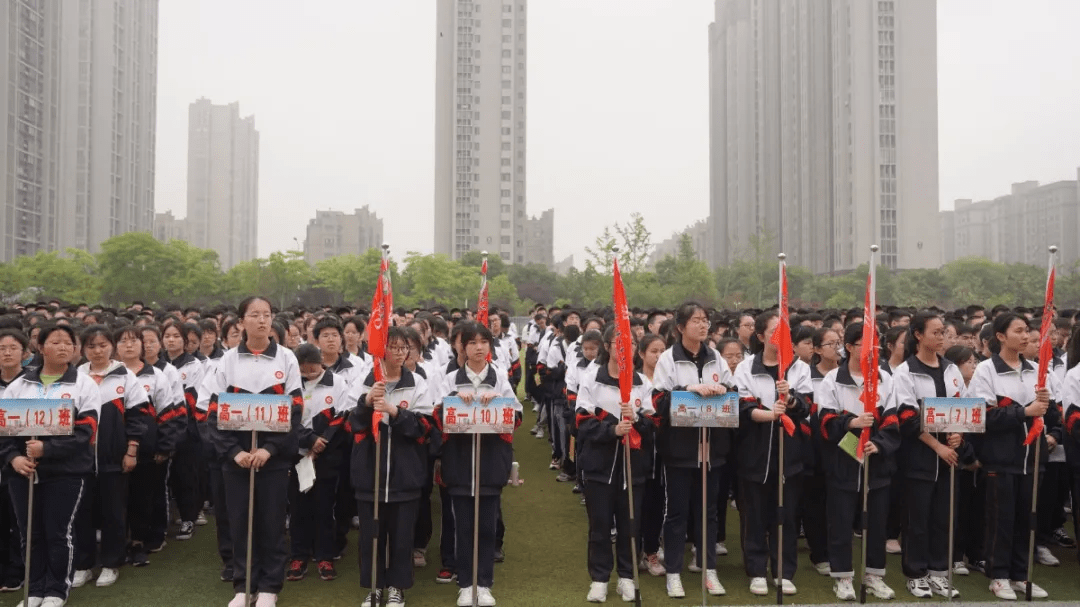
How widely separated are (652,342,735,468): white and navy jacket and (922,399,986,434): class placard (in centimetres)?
141

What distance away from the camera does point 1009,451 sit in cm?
600

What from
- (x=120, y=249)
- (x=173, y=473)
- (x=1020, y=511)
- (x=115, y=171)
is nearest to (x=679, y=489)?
(x=1020, y=511)

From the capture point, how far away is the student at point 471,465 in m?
5.79

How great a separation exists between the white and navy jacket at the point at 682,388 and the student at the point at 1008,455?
1954 mm

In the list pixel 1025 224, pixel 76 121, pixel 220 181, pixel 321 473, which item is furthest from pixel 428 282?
pixel 1025 224

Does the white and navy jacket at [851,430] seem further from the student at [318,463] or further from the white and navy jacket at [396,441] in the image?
the student at [318,463]

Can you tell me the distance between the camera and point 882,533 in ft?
19.9

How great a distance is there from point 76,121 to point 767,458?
215ft

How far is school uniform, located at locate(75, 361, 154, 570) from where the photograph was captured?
6020 millimetres

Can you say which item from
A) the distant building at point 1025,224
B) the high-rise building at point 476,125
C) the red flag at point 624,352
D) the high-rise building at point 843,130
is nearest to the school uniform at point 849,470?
the red flag at point 624,352

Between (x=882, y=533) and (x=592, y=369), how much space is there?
2530 millimetres

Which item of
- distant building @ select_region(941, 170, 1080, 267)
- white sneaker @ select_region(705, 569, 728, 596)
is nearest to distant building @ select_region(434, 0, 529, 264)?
distant building @ select_region(941, 170, 1080, 267)

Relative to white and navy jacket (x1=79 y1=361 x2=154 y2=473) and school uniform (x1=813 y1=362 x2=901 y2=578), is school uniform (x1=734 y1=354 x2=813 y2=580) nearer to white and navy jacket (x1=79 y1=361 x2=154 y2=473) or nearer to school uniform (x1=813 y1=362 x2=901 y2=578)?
school uniform (x1=813 y1=362 x2=901 y2=578)

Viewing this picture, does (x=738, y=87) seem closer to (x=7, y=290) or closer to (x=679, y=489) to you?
(x=7, y=290)
